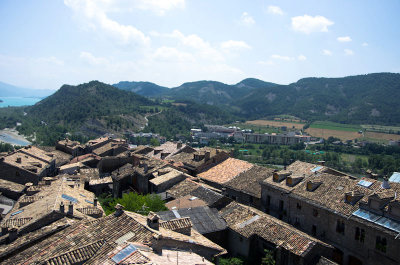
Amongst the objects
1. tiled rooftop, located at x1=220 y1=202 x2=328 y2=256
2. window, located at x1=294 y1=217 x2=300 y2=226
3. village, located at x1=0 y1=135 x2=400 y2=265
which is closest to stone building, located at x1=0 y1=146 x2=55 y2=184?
village, located at x1=0 y1=135 x2=400 y2=265

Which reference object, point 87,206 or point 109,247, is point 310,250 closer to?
point 109,247

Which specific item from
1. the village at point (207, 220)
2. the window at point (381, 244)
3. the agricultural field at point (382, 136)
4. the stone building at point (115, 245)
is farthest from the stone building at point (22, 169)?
the agricultural field at point (382, 136)

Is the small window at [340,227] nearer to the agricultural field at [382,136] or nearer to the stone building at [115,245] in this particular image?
the stone building at [115,245]

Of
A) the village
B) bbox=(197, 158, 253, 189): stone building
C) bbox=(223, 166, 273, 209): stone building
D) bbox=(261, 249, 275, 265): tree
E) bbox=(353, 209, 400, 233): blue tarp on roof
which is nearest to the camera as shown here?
the village

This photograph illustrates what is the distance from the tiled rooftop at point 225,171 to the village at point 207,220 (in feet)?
0.51

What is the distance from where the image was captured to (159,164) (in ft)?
136

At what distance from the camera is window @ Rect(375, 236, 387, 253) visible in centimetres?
2170

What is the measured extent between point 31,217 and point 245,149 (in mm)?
122220

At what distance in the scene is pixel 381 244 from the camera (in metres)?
21.9

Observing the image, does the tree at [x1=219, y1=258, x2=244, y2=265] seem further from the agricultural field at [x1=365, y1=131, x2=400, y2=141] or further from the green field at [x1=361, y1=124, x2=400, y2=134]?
the green field at [x1=361, y1=124, x2=400, y2=134]

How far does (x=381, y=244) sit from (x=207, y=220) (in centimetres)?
1237

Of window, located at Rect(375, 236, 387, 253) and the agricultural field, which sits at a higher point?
window, located at Rect(375, 236, 387, 253)

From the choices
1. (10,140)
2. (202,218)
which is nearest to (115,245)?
(202,218)

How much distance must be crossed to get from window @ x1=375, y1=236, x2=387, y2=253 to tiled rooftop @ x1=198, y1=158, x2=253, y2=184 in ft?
62.5
